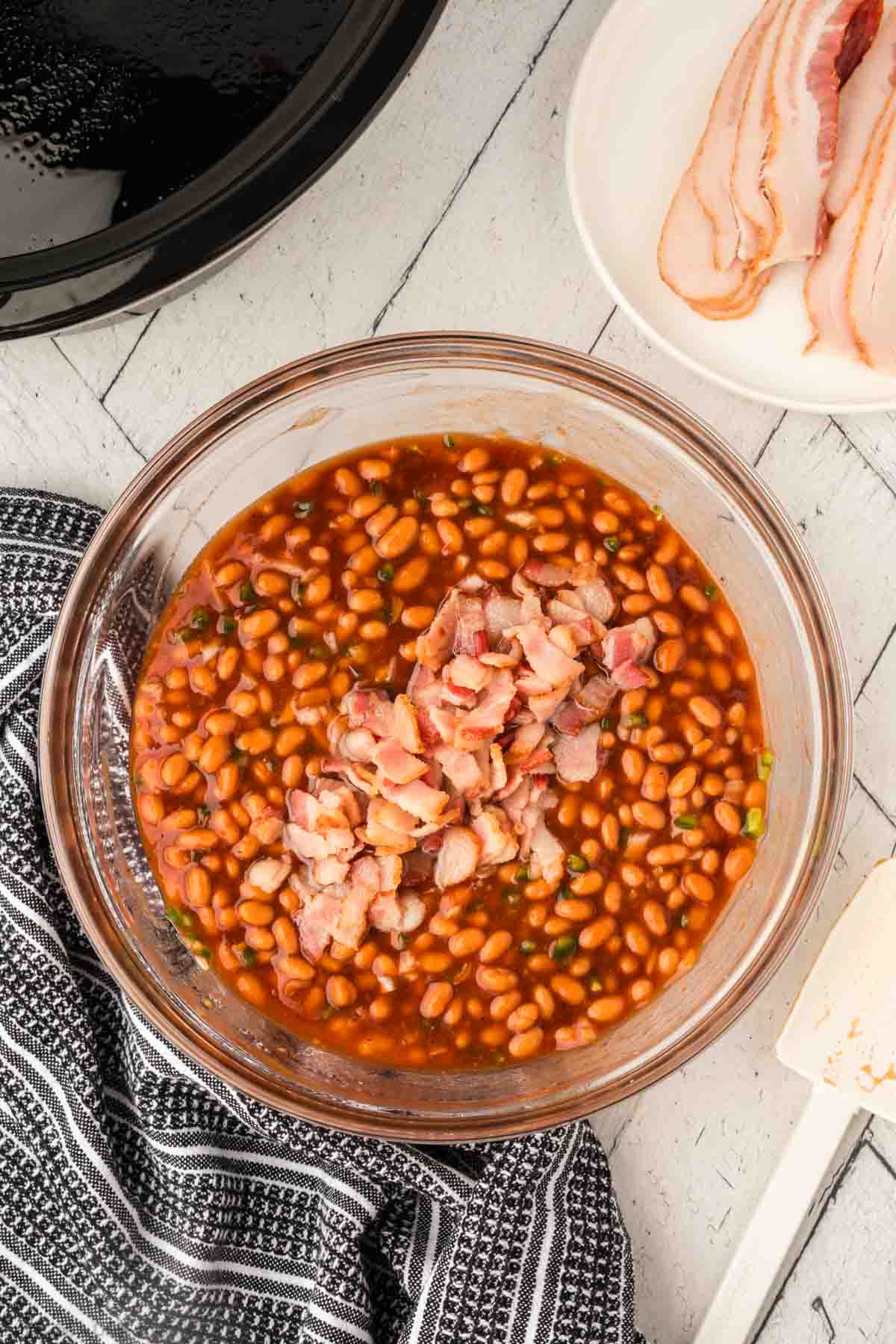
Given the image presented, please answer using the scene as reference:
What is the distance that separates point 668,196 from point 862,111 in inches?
12.8

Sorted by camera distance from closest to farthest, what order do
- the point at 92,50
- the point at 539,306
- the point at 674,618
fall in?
the point at 92,50, the point at 674,618, the point at 539,306

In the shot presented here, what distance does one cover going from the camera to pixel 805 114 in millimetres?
1960

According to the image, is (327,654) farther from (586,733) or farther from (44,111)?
(44,111)

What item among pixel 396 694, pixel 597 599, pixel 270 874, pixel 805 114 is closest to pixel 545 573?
pixel 597 599

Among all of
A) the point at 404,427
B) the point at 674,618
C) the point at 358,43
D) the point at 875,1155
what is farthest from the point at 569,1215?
the point at 358,43

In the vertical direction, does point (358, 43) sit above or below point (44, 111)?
above

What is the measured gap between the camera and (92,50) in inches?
60.2

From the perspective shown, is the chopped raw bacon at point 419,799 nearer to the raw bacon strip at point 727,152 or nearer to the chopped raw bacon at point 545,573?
the chopped raw bacon at point 545,573

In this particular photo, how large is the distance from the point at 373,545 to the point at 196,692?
0.38m

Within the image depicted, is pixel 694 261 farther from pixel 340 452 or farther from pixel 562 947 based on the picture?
pixel 562 947

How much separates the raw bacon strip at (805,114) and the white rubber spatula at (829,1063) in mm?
1039

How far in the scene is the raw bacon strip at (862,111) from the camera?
6.47 ft

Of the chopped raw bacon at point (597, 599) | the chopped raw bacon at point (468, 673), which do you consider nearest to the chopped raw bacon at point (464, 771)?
the chopped raw bacon at point (468, 673)

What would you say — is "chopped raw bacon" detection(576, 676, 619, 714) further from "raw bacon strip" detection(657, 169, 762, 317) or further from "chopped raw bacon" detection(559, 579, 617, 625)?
"raw bacon strip" detection(657, 169, 762, 317)
